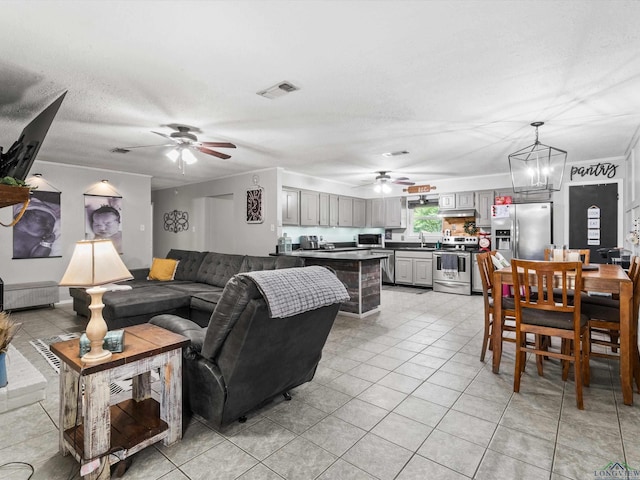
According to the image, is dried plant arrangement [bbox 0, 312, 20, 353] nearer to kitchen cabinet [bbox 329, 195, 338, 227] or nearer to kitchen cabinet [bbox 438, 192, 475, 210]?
kitchen cabinet [bbox 329, 195, 338, 227]

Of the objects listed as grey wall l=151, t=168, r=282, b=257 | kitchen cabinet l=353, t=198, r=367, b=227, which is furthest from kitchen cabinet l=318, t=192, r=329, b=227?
grey wall l=151, t=168, r=282, b=257

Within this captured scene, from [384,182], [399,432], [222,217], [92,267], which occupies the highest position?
[384,182]

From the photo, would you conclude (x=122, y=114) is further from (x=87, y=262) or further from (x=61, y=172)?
(x=61, y=172)

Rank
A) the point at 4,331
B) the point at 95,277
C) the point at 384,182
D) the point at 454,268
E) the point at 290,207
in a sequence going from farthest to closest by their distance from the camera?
the point at 454,268, the point at 290,207, the point at 384,182, the point at 4,331, the point at 95,277

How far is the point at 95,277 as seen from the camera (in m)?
1.77

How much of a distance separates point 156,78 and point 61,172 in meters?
4.37

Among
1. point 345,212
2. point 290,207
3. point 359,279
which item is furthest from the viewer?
point 345,212

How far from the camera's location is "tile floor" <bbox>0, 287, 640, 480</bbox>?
1.77 m

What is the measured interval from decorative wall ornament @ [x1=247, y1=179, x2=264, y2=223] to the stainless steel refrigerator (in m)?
4.42

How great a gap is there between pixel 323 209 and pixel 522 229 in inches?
150

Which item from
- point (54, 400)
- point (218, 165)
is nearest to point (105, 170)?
point (218, 165)

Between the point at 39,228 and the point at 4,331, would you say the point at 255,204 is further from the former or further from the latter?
the point at 4,331

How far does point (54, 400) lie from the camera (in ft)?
8.30

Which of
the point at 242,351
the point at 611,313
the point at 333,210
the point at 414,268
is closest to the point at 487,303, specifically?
the point at 611,313
